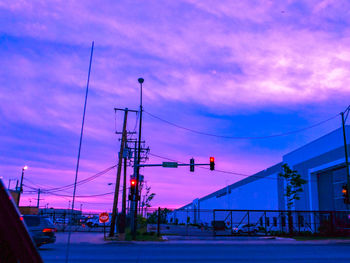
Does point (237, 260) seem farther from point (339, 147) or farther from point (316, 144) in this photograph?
point (316, 144)

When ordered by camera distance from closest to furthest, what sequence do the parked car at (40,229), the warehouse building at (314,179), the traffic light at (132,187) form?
the parked car at (40,229), the traffic light at (132,187), the warehouse building at (314,179)

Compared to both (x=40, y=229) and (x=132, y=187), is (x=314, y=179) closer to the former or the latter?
(x=132, y=187)

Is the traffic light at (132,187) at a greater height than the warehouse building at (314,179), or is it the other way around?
the warehouse building at (314,179)

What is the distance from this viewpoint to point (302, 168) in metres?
48.8

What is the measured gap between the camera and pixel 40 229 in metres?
17.9

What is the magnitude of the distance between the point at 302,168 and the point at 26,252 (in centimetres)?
5009

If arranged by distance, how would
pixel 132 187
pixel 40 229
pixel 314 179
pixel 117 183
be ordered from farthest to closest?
pixel 314 179 < pixel 117 183 < pixel 132 187 < pixel 40 229

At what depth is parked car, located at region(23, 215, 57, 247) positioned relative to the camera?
17703 mm

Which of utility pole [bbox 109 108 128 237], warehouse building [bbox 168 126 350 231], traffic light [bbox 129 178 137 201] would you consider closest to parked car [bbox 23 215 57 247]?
traffic light [bbox 129 178 137 201]

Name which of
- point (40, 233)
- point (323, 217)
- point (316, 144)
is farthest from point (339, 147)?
point (40, 233)

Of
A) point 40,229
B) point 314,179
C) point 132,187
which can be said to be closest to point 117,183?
point 132,187

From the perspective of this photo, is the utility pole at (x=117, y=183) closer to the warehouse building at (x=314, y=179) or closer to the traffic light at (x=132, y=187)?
the traffic light at (x=132, y=187)

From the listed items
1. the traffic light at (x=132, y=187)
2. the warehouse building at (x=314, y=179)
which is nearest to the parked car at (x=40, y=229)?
the traffic light at (x=132, y=187)

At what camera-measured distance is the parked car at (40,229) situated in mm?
17703
